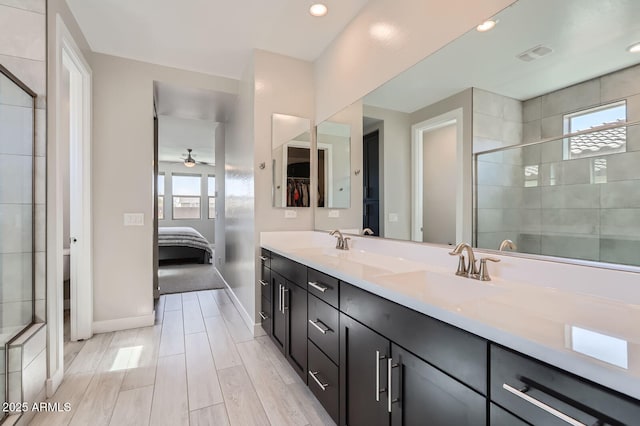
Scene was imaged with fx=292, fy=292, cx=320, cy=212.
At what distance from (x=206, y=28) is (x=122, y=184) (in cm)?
168

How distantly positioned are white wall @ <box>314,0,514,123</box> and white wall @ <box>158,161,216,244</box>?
700 centimetres

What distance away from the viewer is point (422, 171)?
69.1 inches

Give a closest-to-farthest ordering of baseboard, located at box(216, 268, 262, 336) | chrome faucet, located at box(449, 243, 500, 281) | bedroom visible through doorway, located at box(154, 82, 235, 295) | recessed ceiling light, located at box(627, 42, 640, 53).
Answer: recessed ceiling light, located at box(627, 42, 640, 53)
chrome faucet, located at box(449, 243, 500, 281)
baseboard, located at box(216, 268, 262, 336)
bedroom visible through doorway, located at box(154, 82, 235, 295)

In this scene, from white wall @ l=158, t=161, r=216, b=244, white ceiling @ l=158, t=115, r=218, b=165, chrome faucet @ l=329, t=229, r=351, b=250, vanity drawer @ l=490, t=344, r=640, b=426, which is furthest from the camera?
white wall @ l=158, t=161, r=216, b=244

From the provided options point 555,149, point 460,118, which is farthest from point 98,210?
point 555,149

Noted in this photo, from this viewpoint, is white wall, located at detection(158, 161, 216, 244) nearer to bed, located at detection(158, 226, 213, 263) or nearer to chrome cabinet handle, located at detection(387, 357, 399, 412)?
bed, located at detection(158, 226, 213, 263)

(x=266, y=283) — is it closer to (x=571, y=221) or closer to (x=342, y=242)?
(x=342, y=242)

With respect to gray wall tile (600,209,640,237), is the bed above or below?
below

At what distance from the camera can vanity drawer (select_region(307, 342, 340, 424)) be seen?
1476 millimetres

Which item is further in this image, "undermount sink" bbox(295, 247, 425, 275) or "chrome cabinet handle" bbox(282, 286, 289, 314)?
"chrome cabinet handle" bbox(282, 286, 289, 314)

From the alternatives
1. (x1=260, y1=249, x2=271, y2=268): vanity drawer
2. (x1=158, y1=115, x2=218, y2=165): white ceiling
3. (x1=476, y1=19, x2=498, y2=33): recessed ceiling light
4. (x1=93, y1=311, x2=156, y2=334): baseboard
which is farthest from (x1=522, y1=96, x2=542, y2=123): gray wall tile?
(x1=158, y1=115, x2=218, y2=165): white ceiling

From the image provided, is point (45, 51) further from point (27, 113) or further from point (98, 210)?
point (98, 210)

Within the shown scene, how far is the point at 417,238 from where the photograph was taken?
1.75 meters

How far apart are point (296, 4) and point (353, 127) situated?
38.4 inches
